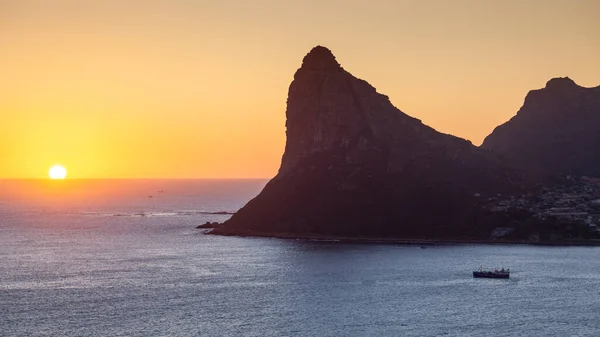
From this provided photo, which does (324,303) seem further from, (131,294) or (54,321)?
(54,321)

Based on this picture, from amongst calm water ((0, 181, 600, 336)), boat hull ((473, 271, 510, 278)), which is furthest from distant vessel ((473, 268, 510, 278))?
calm water ((0, 181, 600, 336))

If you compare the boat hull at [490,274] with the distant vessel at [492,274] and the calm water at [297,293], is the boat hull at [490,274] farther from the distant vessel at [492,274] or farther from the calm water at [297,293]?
the calm water at [297,293]

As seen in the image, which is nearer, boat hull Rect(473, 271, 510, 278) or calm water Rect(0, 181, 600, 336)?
calm water Rect(0, 181, 600, 336)

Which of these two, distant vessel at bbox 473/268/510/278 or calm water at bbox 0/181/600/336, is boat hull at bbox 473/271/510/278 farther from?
calm water at bbox 0/181/600/336

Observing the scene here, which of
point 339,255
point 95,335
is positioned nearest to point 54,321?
point 95,335

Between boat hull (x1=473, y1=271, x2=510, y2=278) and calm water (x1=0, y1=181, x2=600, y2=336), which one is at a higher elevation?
boat hull (x1=473, y1=271, x2=510, y2=278)

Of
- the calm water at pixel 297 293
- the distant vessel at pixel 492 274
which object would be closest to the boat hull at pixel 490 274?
the distant vessel at pixel 492 274

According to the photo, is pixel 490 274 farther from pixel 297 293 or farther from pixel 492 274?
pixel 297 293

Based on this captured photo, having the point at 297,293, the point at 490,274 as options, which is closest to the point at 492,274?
the point at 490,274

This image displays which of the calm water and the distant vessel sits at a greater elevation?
the distant vessel
